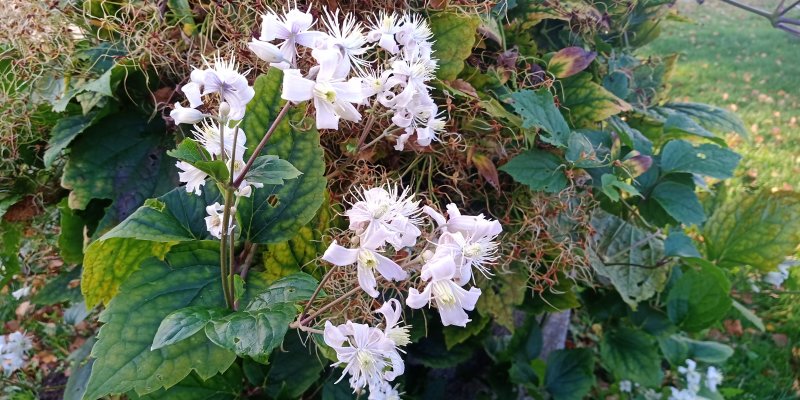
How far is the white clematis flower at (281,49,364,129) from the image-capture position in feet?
1.84

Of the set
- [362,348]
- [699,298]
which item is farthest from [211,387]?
[699,298]

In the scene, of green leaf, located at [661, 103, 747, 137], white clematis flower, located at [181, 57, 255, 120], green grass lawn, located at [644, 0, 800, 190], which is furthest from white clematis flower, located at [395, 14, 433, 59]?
green grass lawn, located at [644, 0, 800, 190]

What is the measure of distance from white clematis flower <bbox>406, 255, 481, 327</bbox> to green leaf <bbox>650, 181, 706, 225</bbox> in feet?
2.12

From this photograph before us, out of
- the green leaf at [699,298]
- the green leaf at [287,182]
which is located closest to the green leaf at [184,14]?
the green leaf at [287,182]

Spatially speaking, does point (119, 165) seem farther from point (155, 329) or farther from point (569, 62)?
point (569, 62)

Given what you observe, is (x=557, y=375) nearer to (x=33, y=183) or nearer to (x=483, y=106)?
(x=483, y=106)

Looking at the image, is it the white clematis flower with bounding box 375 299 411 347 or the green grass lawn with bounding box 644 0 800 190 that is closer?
the white clematis flower with bounding box 375 299 411 347

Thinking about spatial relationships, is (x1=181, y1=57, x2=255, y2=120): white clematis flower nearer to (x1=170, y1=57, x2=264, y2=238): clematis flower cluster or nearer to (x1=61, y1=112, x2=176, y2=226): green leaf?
(x1=170, y1=57, x2=264, y2=238): clematis flower cluster

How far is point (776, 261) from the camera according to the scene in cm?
141

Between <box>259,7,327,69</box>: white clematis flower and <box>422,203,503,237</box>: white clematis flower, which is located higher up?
<box>259,7,327,69</box>: white clematis flower

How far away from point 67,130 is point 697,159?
1079 mm

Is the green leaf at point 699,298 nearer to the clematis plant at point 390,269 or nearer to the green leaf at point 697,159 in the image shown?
the green leaf at point 697,159

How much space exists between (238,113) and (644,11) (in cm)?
111

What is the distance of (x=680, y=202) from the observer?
113cm
